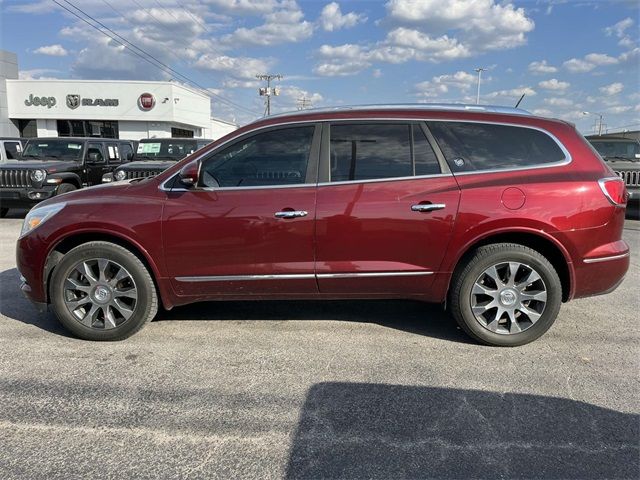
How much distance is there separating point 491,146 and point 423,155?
21.7 inches

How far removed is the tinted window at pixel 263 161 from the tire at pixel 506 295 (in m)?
1.57

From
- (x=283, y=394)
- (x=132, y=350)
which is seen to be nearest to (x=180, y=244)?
(x=132, y=350)

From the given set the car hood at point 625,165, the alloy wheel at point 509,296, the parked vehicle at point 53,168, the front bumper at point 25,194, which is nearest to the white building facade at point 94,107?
the parked vehicle at point 53,168

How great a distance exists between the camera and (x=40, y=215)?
4129 mm

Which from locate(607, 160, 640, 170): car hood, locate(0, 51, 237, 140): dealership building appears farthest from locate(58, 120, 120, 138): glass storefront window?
locate(607, 160, 640, 170): car hood

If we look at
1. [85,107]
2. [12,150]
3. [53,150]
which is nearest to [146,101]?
[85,107]

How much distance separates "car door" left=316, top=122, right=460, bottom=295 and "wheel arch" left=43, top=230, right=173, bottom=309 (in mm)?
1317

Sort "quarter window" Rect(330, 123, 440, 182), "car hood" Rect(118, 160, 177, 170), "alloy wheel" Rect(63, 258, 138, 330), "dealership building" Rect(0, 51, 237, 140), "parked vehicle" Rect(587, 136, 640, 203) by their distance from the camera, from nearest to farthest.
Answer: "quarter window" Rect(330, 123, 440, 182), "alloy wheel" Rect(63, 258, 138, 330), "car hood" Rect(118, 160, 177, 170), "parked vehicle" Rect(587, 136, 640, 203), "dealership building" Rect(0, 51, 237, 140)

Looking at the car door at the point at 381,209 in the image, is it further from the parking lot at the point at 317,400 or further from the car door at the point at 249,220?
the parking lot at the point at 317,400

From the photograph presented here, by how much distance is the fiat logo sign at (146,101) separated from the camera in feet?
132

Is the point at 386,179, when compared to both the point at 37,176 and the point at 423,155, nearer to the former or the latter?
the point at 423,155

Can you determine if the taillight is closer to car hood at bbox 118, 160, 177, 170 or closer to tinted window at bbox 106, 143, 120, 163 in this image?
car hood at bbox 118, 160, 177, 170

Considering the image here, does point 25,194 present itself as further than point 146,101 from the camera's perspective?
No

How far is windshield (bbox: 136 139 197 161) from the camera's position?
12.9 m
